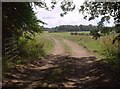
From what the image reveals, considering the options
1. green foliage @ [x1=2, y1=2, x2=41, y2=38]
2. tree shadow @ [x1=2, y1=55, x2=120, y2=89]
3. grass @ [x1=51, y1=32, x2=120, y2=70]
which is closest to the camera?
tree shadow @ [x1=2, y1=55, x2=120, y2=89]

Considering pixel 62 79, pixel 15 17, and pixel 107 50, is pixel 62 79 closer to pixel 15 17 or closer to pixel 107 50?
pixel 15 17

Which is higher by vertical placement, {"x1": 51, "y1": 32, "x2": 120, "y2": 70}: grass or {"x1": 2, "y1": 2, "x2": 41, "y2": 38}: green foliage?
{"x1": 2, "y1": 2, "x2": 41, "y2": 38}: green foliage

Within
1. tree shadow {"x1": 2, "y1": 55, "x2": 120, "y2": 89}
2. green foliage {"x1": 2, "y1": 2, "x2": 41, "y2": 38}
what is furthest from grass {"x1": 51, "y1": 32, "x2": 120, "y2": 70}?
green foliage {"x1": 2, "y1": 2, "x2": 41, "y2": 38}

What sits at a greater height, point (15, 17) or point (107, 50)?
point (15, 17)

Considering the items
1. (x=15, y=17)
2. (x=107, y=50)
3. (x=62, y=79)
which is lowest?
(x=107, y=50)

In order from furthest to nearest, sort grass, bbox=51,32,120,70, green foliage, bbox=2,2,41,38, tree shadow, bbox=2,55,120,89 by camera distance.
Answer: grass, bbox=51,32,120,70 → green foliage, bbox=2,2,41,38 → tree shadow, bbox=2,55,120,89

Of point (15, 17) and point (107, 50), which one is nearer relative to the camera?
point (15, 17)

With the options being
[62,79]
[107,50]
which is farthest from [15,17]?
[107,50]

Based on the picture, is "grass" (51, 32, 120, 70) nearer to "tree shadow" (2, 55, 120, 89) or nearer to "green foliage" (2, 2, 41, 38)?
"tree shadow" (2, 55, 120, 89)

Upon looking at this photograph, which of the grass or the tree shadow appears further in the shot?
the grass

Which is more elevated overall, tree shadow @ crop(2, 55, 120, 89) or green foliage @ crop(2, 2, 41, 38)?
green foliage @ crop(2, 2, 41, 38)

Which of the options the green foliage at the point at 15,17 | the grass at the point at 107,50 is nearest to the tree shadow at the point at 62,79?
the grass at the point at 107,50

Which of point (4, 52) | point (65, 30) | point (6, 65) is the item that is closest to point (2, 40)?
point (4, 52)

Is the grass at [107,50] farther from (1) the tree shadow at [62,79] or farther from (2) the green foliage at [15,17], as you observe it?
(2) the green foliage at [15,17]
